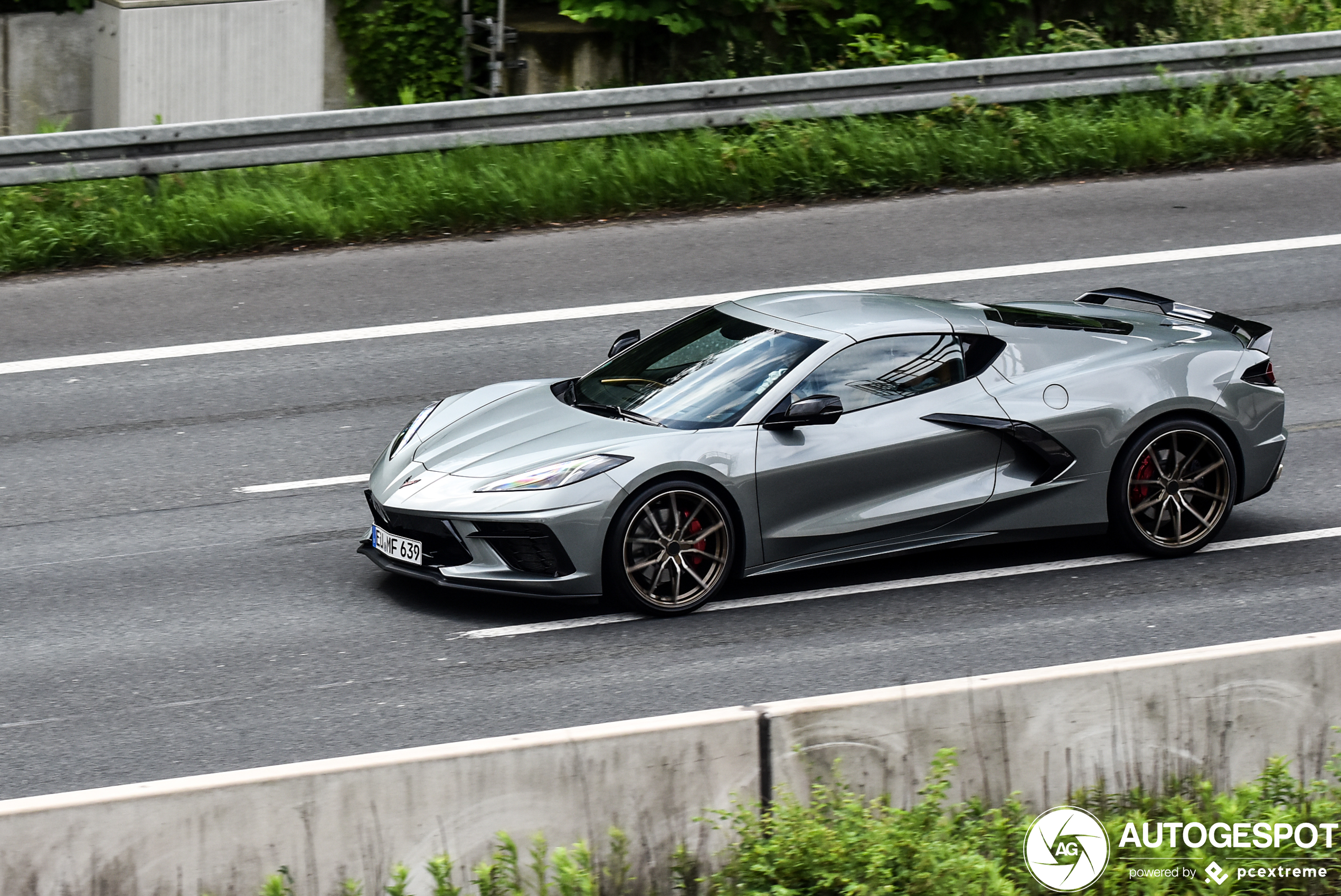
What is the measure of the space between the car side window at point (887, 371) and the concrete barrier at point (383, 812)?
9.67 ft

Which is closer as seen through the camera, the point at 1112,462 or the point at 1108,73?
the point at 1112,462

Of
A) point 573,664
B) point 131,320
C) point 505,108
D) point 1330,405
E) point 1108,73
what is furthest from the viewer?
point 1108,73

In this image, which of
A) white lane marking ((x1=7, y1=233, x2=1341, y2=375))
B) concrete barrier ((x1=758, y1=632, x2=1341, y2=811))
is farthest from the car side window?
white lane marking ((x1=7, y1=233, x2=1341, y2=375))

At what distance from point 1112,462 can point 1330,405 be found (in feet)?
9.81

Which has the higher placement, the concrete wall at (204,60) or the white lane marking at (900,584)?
the concrete wall at (204,60)

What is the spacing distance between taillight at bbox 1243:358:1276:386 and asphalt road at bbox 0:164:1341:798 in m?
0.84

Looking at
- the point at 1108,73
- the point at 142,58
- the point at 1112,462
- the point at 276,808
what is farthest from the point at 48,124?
the point at 276,808

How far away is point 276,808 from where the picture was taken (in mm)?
5020

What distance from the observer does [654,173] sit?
Result: 14.2 m

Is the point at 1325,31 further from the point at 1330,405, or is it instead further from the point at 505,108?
the point at 505,108

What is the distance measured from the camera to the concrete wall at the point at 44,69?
53.5ft

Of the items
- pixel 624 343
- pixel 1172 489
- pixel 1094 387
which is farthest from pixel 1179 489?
pixel 624 343

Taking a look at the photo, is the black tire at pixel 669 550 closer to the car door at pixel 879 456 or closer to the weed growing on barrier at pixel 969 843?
the car door at pixel 879 456

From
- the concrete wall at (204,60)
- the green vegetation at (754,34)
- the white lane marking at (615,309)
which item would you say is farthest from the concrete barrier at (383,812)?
the concrete wall at (204,60)
